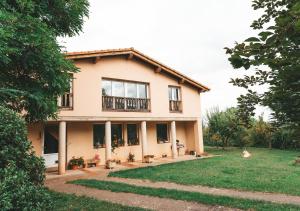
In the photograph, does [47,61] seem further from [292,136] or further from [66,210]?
[292,136]

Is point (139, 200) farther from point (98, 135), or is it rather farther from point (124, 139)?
point (124, 139)

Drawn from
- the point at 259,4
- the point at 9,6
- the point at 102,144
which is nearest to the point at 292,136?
the point at 259,4

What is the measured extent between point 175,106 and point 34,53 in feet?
43.6

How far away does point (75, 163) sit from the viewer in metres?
15.8

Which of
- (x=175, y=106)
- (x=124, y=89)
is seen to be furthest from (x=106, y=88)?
(x=175, y=106)

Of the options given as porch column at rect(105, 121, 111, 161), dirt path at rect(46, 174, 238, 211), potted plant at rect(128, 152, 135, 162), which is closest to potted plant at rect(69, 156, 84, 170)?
porch column at rect(105, 121, 111, 161)

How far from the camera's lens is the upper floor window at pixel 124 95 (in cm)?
1694

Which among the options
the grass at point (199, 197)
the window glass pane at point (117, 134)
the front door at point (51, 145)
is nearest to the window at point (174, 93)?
the window glass pane at point (117, 134)

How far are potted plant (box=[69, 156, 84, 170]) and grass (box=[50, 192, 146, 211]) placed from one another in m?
7.02

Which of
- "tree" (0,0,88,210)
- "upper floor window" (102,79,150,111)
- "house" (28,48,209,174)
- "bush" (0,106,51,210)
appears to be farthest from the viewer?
"upper floor window" (102,79,150,111)

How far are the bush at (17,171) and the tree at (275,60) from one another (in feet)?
10.9

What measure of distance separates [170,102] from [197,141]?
4.04 meters

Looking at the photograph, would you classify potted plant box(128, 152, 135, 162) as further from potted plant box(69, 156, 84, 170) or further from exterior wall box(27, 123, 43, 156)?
exterior wall box(27, 123, 43, 156)

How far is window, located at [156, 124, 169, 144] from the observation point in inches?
839
